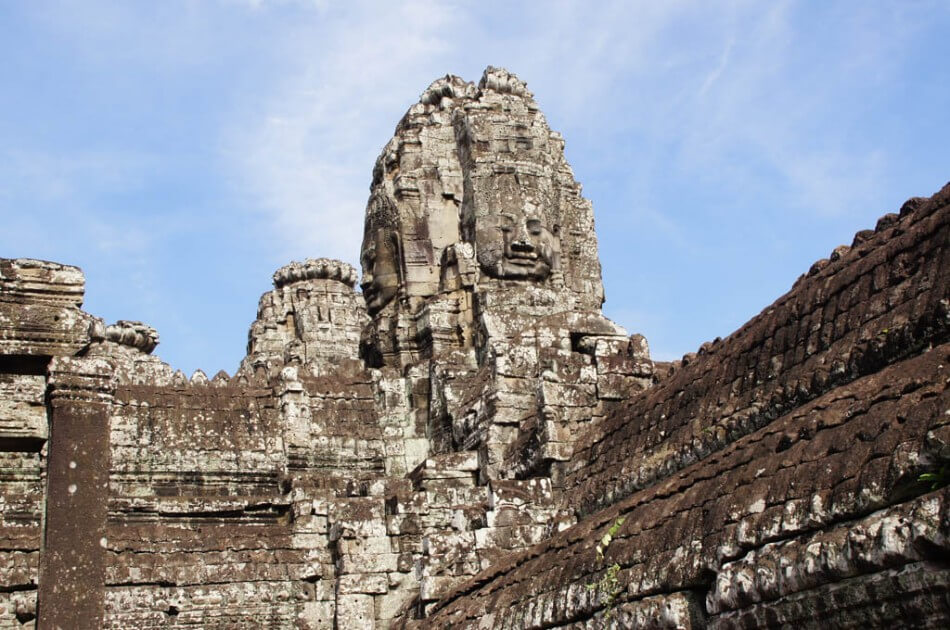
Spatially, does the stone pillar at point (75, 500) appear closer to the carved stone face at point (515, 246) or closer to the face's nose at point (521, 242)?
the carved stone face at point (515, 246)

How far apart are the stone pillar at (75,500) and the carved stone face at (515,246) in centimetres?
1097

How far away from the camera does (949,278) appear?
417 inches

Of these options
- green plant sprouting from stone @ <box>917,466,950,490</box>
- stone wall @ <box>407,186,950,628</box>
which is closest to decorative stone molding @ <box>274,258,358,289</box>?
stone wall @ <box>407,186,950,628</box>

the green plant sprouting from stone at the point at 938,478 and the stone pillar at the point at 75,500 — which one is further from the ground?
the stone pillar at the point at 75,500

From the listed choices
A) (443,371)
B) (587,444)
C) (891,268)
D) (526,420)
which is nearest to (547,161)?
(443,371)

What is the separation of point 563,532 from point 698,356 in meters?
2.47

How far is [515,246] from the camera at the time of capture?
2198 centimetres

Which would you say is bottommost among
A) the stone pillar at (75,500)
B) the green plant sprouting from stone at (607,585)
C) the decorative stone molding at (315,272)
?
the green plant sprouting from stone at (607,585)

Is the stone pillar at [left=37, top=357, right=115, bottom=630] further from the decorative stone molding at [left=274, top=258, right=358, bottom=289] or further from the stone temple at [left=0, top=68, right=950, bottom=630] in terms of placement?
the decorative stone molding at [left=274, top=258, right=358, bottom=289]

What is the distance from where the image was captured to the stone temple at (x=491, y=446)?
9367 mm

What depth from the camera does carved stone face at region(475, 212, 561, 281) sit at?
2195 cm

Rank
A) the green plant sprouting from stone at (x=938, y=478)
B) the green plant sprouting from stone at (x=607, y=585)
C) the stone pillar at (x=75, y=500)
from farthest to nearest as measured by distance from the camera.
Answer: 1. the green plant sprouting from stone at (x=607, y=585)
2. the stone pillar at (x=75, y=500)
3. the green plant sprouting from stone at (x=938, y=478)

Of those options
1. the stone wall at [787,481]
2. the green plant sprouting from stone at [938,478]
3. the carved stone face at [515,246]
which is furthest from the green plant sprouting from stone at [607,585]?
the carved stone face at [515,246]

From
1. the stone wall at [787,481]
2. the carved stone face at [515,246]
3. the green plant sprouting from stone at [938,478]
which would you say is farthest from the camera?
the carved stone face at [515,246]
